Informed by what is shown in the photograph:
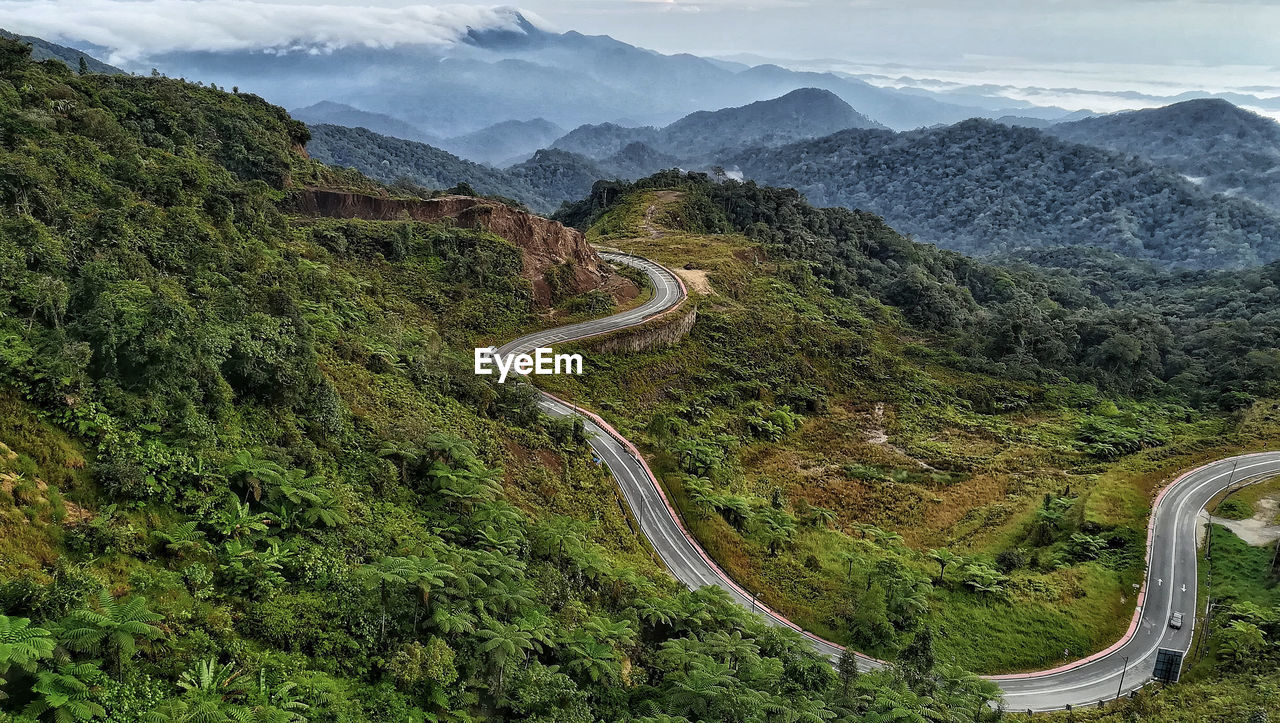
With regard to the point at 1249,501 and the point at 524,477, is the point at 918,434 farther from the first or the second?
the point at 524,477

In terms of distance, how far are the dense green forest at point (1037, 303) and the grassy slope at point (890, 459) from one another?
7376mm

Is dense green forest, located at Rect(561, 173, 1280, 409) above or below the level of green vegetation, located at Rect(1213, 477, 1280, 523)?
above

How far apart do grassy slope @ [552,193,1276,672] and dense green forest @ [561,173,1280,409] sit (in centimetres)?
738

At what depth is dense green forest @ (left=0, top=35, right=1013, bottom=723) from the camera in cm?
1161

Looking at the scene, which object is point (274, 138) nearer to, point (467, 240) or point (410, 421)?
point (467, 240)

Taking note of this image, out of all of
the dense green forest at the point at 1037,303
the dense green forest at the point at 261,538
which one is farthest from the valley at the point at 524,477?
the dense green forest at the point at 1037,303

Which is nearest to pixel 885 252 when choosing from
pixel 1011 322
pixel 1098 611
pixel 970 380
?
pixel 1011 322

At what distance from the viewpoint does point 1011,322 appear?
7456 centimetres

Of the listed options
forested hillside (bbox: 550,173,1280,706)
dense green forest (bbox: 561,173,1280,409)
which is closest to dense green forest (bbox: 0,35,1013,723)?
forested hillside (bbox: 550,173,1280,706)

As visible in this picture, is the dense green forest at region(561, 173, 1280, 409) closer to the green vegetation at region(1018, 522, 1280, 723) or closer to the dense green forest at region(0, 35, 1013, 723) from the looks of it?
the green vegetation at region(1018, 522, 1280, 723)

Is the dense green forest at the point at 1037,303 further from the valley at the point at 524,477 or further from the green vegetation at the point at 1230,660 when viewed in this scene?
the green vegetation at the point at 1230,660

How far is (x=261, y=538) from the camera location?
15.2 meters

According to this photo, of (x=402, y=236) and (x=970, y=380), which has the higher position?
(x=402, y=236)

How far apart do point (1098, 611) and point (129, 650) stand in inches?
1534
